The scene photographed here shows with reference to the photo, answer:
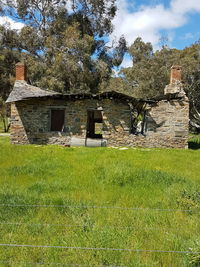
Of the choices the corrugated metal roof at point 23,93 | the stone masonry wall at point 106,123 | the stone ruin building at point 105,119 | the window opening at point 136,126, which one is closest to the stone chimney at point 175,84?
the stone ruin building at point 105,119

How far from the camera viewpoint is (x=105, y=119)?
13.8m

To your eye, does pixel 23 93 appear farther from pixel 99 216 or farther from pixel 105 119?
pixel 99 216

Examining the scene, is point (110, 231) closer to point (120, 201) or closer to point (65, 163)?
point (120, 201)

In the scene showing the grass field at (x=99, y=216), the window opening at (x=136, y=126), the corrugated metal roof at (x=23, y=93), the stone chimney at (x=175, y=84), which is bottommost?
the grass field at (x=99, y=216)

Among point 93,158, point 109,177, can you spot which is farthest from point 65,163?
point 109,177

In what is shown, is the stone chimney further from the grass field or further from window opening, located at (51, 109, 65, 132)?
the grass field

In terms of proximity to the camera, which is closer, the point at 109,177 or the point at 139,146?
the point at 109,177

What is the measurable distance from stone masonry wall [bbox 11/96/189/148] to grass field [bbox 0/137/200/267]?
23.2 ft

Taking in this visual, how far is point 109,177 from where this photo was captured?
6.31 m

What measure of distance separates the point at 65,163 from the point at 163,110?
335 inches

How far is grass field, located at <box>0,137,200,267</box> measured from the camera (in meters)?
3.03

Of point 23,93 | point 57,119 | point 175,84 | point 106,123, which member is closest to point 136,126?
point 106,123

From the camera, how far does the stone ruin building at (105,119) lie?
13836 millimetres

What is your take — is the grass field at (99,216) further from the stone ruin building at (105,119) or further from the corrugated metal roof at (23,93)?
the corrugated metal roof at (23,93)
